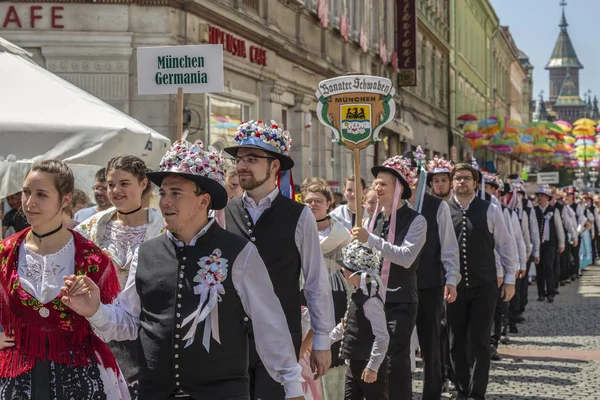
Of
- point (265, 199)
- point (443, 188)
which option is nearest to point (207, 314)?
point (265, 199)

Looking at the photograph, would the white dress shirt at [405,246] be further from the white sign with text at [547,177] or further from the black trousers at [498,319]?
the white sign with text at [547,177]

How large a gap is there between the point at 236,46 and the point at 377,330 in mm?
11647

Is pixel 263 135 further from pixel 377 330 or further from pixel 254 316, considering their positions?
pixel 377 330

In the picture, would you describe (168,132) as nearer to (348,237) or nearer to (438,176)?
(438,176)

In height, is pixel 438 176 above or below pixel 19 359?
above

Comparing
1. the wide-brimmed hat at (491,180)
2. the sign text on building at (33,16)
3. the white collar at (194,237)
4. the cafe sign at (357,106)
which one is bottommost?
the white collar at (194,237)

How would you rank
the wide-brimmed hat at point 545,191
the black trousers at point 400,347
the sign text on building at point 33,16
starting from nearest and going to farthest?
the black trousers at point 400,347
the sign text on building at point 33,16
the wide-brimmed hat at point 545,191

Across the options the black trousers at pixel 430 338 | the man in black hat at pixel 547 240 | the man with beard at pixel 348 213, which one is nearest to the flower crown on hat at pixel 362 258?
the black trousers at pixel 430 338

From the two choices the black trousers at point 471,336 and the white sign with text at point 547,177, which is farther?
the white sign with text at point 547,177

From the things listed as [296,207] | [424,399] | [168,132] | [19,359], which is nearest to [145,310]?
[19,359]

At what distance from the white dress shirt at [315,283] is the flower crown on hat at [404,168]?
2.31 metres

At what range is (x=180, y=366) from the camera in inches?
172

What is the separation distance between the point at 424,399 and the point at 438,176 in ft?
7.52

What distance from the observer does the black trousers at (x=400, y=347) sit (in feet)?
25.1
